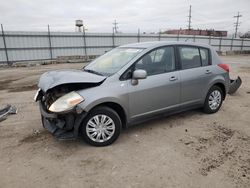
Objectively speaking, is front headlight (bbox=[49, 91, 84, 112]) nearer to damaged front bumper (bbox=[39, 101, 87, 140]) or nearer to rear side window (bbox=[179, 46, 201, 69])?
damaged front bumper (bbox=[39, 101, 87, 140])

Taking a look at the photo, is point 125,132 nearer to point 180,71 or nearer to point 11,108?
point 180,71

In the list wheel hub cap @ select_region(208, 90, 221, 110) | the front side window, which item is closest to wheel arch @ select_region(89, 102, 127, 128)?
the front side window

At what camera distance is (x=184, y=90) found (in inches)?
170

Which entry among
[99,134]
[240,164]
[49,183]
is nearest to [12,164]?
[49,183]

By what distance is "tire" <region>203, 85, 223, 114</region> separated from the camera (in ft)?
15.9

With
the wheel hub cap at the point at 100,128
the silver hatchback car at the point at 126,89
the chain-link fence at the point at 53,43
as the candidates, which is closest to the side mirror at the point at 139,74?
the silver hatchback car at the point at 126,89

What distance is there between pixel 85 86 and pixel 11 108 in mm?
2889

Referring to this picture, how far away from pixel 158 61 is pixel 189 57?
85 cm

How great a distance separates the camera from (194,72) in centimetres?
447

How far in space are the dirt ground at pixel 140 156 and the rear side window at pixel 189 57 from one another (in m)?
1.16

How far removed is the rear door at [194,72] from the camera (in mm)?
4338

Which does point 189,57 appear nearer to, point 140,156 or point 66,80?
point 140,156

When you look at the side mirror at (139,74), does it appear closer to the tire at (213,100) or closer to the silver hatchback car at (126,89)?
the silver hatchback car at (126,89)

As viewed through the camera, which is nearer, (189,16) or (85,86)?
(85,86)
